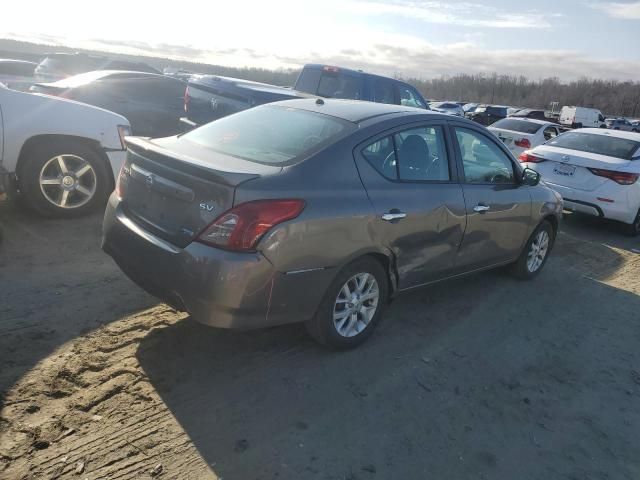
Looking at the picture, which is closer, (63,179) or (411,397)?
(411,397)

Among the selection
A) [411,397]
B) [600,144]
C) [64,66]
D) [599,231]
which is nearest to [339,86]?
[600,144]

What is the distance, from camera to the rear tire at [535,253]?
5582 mm

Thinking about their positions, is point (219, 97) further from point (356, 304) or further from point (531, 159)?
point (356, 304)

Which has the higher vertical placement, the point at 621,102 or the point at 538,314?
the point at 621,102

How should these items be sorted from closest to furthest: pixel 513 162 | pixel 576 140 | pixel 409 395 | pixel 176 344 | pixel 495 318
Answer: pixel 409 395, pixel 176 344, pixel 495 318, pixel 513 162, pixel 576 140

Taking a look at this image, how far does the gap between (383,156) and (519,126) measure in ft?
36.7

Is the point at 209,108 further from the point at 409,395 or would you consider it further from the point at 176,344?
the point at 409,395

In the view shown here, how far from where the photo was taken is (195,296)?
10.0 ft

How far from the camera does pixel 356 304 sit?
12.3 feet

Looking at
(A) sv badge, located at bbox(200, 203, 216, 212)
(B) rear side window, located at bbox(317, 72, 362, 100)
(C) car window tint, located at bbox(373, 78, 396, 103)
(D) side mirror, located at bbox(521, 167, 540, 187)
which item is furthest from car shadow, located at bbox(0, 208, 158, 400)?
(C) car window tint, located at bbox(373, 78, 396, 103)

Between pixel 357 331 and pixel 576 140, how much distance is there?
7.03 m

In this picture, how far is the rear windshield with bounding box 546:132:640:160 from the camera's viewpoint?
27.7 ft

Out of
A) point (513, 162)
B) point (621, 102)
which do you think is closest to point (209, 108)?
point (513, 162)

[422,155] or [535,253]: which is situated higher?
[422,155]
